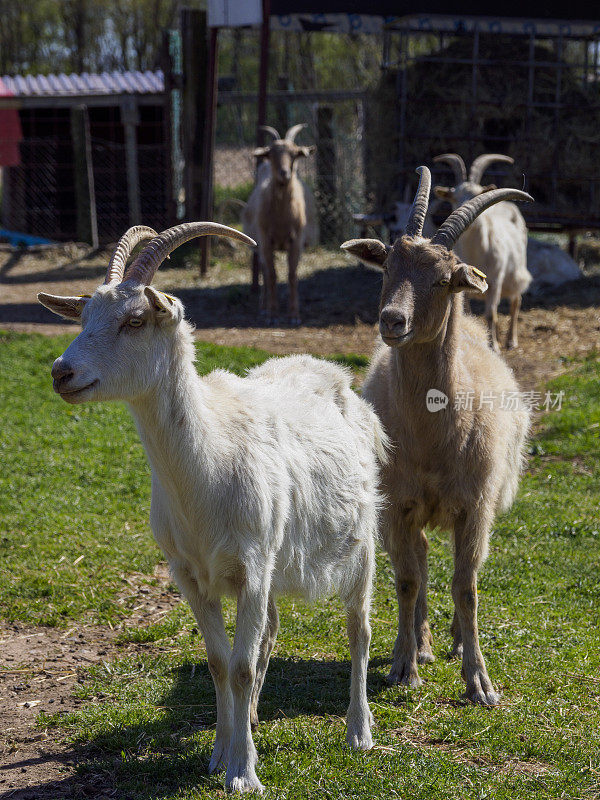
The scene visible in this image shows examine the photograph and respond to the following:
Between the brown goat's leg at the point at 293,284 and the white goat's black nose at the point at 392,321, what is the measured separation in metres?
7.85

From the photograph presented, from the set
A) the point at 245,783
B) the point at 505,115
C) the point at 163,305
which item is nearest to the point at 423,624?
the point at 245,783

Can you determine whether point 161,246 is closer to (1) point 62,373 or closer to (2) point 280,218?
(1) point 62,373

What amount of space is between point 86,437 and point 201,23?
1042cm

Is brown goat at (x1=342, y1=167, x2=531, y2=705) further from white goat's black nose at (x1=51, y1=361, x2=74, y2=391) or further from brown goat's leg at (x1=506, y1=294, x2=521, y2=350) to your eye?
brown goat's leg at (x1=506, y1=294, x2=521, y2=350)

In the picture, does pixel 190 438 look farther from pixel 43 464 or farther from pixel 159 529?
pixel 43 464

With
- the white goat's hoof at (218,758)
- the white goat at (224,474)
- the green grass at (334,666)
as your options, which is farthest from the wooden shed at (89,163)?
the white goat's hoof at (218,758)

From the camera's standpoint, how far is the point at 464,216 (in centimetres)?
464

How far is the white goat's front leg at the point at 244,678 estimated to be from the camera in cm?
356

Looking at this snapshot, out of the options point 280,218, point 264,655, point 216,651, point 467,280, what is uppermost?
point 467,280

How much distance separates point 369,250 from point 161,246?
4.99 ft

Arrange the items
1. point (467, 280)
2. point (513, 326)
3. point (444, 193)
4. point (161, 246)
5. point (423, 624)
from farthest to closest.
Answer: point (513, 326), point (444, 193), point (423, 624), point (467, 280), point (161, 246)

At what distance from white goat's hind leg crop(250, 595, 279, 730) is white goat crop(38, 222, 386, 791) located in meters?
0.02

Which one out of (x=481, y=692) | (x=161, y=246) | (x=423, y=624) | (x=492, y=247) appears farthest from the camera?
(x=492, y=247)

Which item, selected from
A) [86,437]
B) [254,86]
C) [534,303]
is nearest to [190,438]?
[86,437]
